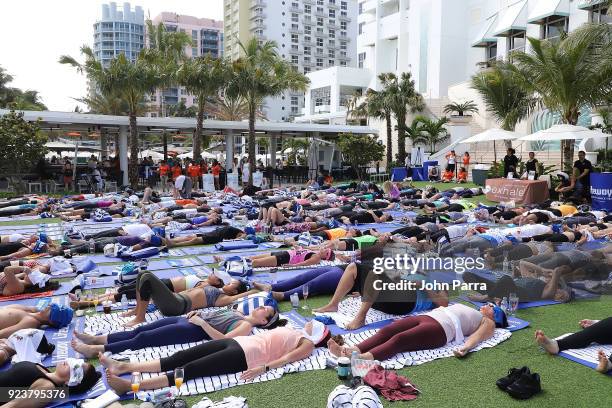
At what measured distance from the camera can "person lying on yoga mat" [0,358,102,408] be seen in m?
3.60

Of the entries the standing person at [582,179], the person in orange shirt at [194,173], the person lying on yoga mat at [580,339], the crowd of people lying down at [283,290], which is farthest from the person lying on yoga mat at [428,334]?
the person in orange shirt at [194,173]

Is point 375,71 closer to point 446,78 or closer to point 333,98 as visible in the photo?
point 333,98

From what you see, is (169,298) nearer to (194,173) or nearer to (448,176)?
(194,173)

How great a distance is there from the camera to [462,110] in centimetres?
3569

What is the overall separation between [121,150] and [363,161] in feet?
41.5

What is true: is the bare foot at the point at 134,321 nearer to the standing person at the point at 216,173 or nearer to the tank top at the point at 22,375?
the tank top at the point at 22,375

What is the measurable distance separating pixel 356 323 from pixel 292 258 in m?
3.01

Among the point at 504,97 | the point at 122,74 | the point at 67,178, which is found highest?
the point at 122,74

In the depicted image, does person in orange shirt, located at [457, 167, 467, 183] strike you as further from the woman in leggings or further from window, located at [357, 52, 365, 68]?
window, located at [357, 52, 365, 68]

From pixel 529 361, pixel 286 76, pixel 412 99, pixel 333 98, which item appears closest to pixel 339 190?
pixel 286 76

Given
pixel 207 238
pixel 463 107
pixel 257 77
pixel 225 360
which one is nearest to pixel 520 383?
pixel 225 360

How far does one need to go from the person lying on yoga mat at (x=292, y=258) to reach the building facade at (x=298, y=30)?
276 feet

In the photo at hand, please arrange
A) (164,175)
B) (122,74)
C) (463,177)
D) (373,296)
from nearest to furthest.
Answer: (373,296) < (122,74) < (164,175) < (463,177)

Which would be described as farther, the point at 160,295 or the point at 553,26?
the point at 553,26
